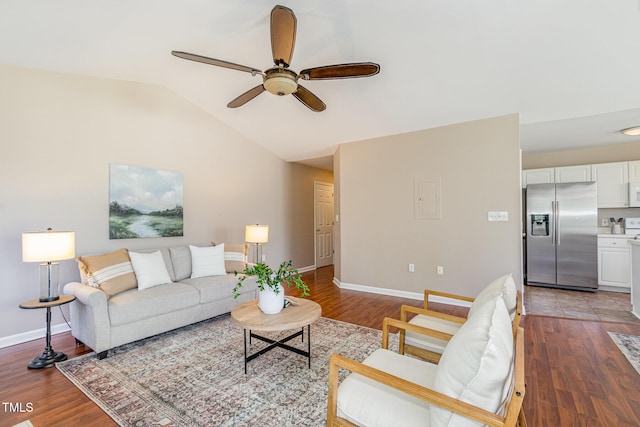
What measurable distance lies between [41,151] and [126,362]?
2.39 metres

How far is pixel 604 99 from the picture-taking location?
3.05 metres

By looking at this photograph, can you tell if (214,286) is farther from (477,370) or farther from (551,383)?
(551,383)

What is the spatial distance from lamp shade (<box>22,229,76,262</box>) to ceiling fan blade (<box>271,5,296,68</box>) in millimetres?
2389

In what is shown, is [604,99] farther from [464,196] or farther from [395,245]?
[395,245]

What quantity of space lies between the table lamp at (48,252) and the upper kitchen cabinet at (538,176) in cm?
673

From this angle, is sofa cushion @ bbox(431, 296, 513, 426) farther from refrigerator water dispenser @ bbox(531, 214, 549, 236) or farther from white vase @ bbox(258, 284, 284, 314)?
refrigerator water dispenser @ bbox(531, 214, 549, 236)

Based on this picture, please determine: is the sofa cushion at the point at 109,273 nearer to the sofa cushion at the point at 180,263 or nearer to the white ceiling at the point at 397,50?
the sofa cushion at the point at 180,263

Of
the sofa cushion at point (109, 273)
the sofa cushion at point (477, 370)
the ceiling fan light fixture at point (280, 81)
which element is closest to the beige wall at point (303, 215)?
the sofa cushion at point (109, 273)

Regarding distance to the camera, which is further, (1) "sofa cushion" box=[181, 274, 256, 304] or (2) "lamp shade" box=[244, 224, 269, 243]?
(2) "lamp shade" box=[244, 224, 269, 243]

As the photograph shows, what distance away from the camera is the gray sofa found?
2475 millimetres

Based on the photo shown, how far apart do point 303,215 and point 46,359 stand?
4.57 meters

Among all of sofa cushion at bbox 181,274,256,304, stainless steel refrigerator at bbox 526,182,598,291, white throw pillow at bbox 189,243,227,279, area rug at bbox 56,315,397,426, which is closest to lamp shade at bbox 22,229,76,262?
area rug at bbox 56,315,397,426

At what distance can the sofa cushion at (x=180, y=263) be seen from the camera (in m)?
3.50

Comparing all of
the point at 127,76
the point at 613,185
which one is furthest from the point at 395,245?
the point at 127,76
